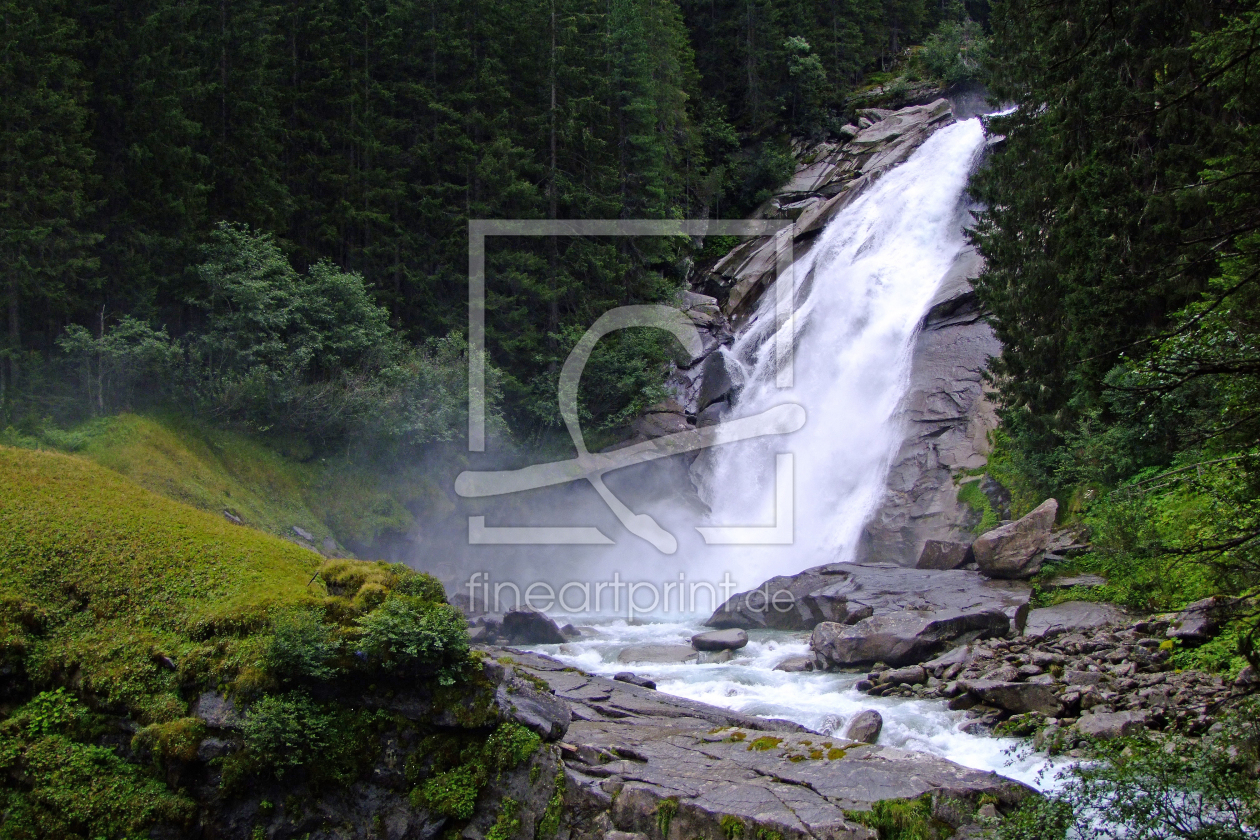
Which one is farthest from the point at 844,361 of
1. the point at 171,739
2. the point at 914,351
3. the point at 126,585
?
the point at 171,739

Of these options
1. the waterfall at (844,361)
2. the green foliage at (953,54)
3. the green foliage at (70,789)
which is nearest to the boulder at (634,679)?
the green foliage at (70,789)

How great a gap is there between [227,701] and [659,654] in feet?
33.4

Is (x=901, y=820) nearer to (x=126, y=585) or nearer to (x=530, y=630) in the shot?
(x=126, y=585)

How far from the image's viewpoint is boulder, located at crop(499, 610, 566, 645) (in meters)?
21.5

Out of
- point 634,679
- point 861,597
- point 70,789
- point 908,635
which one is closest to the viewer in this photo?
point 70,789

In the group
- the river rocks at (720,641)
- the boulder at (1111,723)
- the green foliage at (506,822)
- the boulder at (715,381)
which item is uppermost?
the boulder at (715,381)

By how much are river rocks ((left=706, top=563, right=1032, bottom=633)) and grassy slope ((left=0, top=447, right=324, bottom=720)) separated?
11.7 meters

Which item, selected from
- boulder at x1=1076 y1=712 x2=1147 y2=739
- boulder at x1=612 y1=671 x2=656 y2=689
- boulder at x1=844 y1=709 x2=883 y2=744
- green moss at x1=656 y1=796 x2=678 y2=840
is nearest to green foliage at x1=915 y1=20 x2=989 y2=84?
boulder at x1=612 y1=671 x2=656 y2=689

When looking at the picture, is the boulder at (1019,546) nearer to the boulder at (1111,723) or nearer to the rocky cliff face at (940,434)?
the rocky cliff face at (940,434)

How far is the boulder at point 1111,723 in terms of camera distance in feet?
34.7

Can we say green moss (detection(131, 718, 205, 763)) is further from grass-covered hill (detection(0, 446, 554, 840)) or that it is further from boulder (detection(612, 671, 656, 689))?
boulder (detection(612, 671, 656, 689))

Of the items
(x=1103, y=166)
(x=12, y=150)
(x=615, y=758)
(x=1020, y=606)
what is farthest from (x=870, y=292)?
(x=12, y=150)

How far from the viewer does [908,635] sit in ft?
54.4

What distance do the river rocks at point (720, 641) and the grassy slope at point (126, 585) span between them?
898cm
